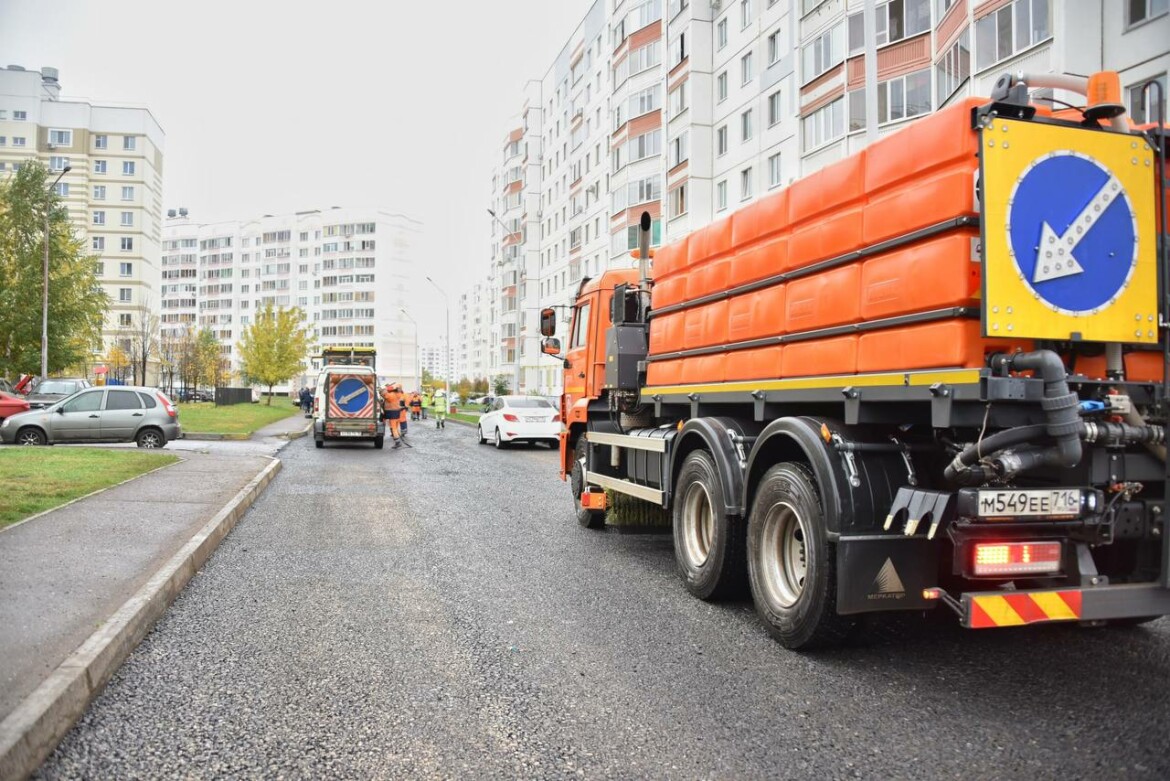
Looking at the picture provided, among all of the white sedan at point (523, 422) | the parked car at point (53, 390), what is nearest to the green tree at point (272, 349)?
the parked car at point (53, 390)

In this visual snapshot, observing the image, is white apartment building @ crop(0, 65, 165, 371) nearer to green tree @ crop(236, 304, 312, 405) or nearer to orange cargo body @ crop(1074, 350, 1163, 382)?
green tree @ crop(236, 304, 312, 405)

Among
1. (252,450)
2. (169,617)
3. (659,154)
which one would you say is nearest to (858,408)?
(169,617)

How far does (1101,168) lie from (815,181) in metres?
1.61

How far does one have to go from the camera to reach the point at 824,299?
5.11 meters

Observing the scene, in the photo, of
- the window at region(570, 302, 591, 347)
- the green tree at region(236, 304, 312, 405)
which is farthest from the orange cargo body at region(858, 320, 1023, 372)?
the green tree at region(236, 304, 312, 405)

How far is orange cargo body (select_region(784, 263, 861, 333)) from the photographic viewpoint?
4.86 m

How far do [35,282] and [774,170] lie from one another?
104 ft

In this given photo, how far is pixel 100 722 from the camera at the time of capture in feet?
12.5

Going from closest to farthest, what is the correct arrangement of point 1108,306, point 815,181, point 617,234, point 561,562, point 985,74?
point 1108,306, point 815,181, point 561,562, point 985,74, point 617,234

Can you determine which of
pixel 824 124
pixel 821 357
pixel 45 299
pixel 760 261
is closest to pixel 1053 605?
pixel 821 357

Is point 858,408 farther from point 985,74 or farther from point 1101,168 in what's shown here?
point 985,74

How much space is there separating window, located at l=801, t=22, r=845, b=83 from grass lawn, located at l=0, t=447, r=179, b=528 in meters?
24.6

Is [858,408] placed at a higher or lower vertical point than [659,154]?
lower

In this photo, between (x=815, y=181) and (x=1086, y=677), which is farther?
(x=815, y=181)
